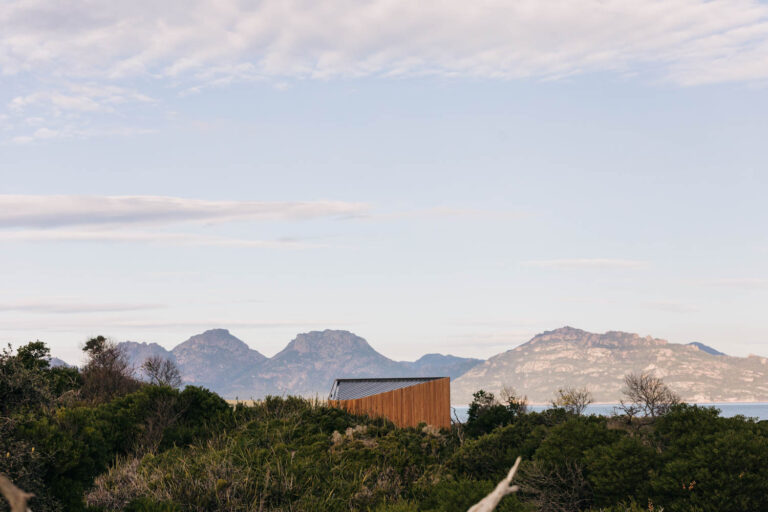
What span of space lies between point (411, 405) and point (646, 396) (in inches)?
638

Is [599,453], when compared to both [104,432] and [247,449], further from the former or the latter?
[104,432]

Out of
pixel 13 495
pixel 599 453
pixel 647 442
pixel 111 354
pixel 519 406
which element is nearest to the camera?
pixel 13 495

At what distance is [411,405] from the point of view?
24641 mm

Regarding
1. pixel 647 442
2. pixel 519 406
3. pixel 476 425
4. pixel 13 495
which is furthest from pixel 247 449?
pixel 13 495

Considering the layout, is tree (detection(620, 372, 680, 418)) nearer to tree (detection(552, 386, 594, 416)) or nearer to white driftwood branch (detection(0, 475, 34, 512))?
tree (detection(552, 386, 594, 416))

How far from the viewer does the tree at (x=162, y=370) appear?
57847 millimetres

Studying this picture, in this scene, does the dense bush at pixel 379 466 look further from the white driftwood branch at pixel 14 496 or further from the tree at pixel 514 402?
the white driftwood branch at pixel 14 496

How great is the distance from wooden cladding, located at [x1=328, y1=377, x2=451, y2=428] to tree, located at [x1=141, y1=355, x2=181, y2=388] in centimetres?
3532

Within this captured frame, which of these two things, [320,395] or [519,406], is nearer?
[320,395]

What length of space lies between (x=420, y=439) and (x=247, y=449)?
5.14 m

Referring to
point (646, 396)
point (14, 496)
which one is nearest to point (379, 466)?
point (14, 496)

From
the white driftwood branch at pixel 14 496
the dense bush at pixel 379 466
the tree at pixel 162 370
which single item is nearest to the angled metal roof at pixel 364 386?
the dense bush at pixel 379 466

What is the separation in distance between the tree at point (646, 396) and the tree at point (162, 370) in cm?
3559

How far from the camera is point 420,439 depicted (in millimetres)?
20047
